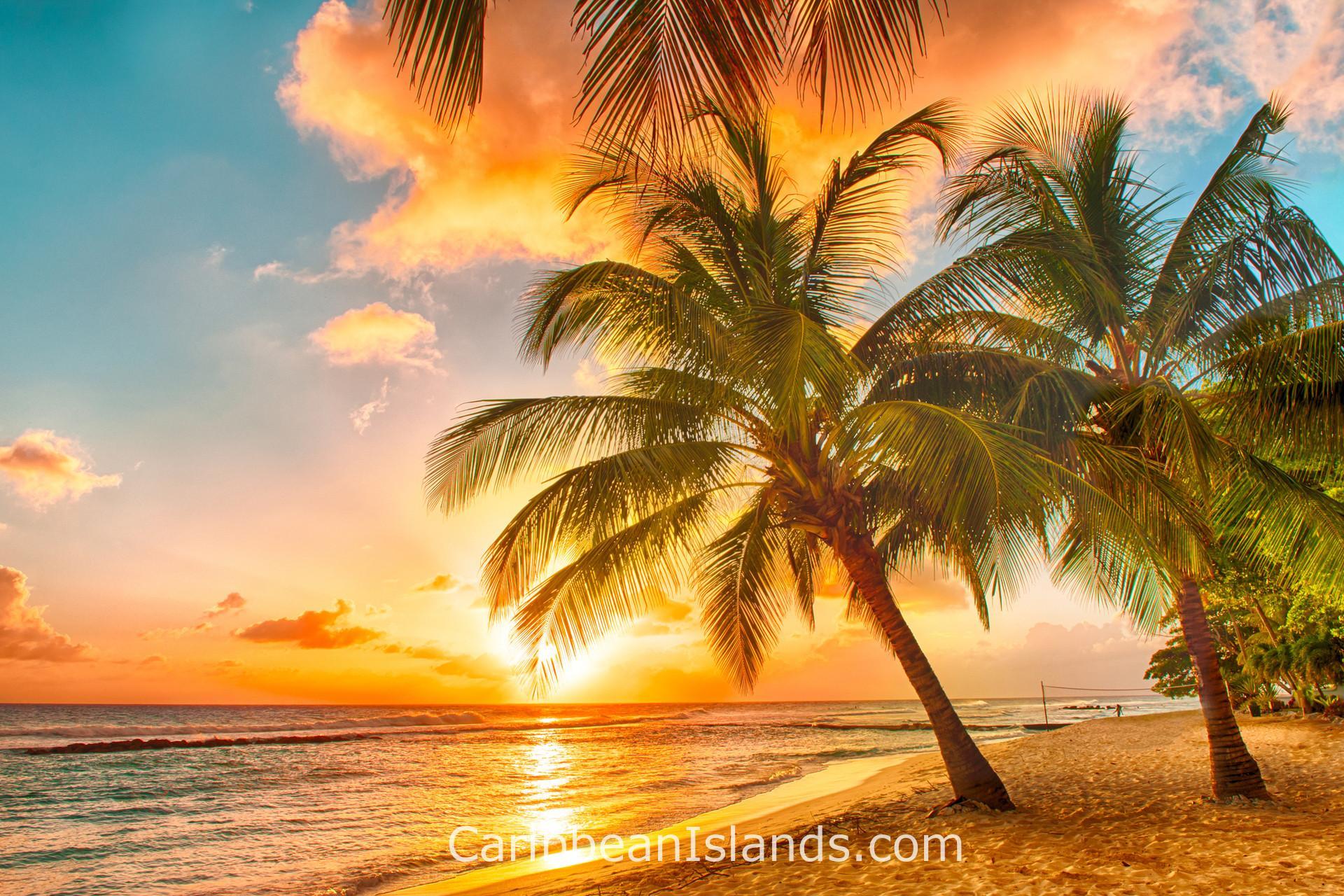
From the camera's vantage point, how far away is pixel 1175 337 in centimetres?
745

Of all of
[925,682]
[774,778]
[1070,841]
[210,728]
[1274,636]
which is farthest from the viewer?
[210,728]

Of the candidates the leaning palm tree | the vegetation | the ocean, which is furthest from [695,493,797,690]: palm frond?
the vegetation

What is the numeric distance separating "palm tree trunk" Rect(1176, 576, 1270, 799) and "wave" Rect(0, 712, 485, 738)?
40105mm

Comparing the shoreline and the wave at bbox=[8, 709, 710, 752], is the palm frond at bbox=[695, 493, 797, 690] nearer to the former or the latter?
the shoreline

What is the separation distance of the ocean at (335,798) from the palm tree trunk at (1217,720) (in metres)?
7.00

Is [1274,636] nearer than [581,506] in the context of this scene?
No

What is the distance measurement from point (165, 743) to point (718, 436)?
3203 cm

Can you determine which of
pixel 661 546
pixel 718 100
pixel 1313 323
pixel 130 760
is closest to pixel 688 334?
pixel 661 546

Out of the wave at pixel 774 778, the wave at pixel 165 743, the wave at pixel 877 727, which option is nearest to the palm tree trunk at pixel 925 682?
the wave at pixel 774 778

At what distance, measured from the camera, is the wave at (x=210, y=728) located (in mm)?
33344

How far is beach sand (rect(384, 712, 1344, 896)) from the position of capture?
4453 millimetres

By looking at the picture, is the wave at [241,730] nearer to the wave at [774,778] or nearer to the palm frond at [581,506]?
the wave at [774,778]

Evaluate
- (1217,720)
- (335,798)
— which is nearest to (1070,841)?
(1217,720)

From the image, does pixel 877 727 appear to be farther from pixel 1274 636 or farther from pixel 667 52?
pixel 667 52
